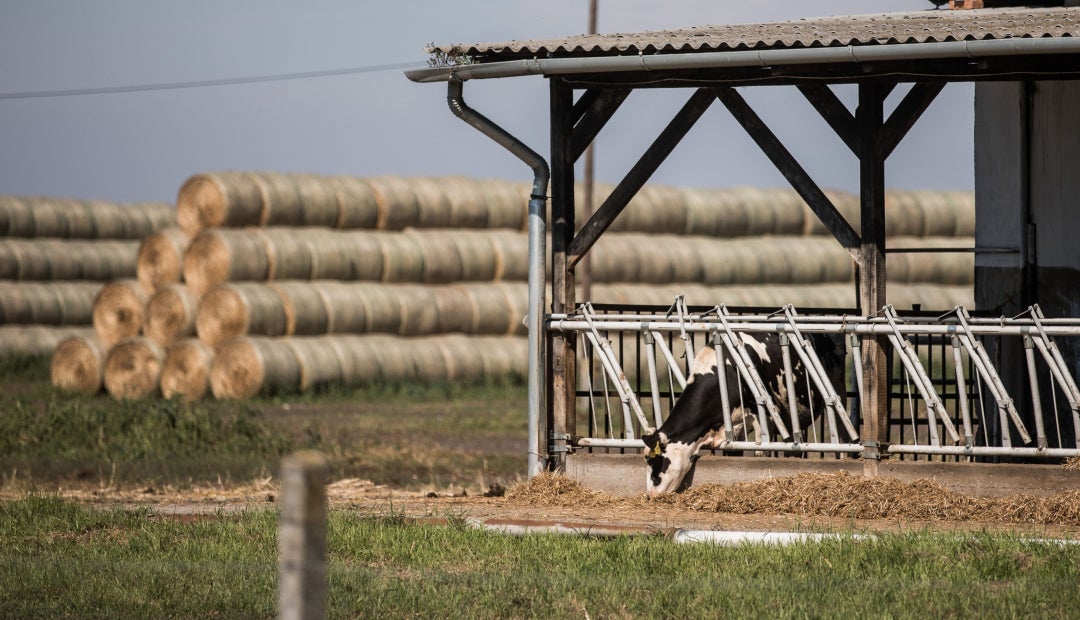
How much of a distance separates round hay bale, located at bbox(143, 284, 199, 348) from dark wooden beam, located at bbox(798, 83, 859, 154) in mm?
15319

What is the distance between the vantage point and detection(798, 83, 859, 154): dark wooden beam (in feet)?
33.4

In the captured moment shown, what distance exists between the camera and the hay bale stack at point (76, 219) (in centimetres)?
3023

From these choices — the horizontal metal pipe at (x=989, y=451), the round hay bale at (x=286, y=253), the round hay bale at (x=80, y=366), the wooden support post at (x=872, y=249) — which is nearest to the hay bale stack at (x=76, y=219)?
the round hay bale at (x=80, y=366)

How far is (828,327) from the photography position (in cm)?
1014

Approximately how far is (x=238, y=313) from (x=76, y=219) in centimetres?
998

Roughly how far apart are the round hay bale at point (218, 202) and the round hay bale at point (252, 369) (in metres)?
2.13

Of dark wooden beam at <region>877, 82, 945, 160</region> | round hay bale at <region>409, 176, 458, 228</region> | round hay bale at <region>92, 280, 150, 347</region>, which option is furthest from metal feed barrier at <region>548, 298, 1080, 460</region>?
round hay bale at <region>92, 280, 150, 347</region>

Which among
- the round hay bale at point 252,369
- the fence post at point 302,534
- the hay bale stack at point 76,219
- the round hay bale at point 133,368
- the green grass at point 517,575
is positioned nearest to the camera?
the fence post at point 302,534

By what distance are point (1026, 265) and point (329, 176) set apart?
50.6 feet

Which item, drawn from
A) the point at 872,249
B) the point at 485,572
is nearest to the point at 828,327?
the point at 872,249

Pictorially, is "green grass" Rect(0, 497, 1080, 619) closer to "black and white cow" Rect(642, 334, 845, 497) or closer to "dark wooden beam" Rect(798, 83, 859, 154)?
"black and white cow" Rect(642, 334, 845, 497)

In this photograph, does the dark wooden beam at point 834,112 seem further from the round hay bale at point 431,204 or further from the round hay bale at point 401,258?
the round hay bale at point 431,204

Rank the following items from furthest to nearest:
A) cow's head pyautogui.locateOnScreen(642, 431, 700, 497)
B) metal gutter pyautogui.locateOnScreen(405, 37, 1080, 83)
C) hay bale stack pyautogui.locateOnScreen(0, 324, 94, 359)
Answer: hay bale stack pyautogui.locateOnScreen(0, 324, 94, 359) < cow's head pyautogui.locateOnScreen(642, 431, 700, 497) < metal gutter pyautogui.locateOnScreen(405, 37, 1080, 83)

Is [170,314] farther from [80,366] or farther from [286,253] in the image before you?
[80,366]
